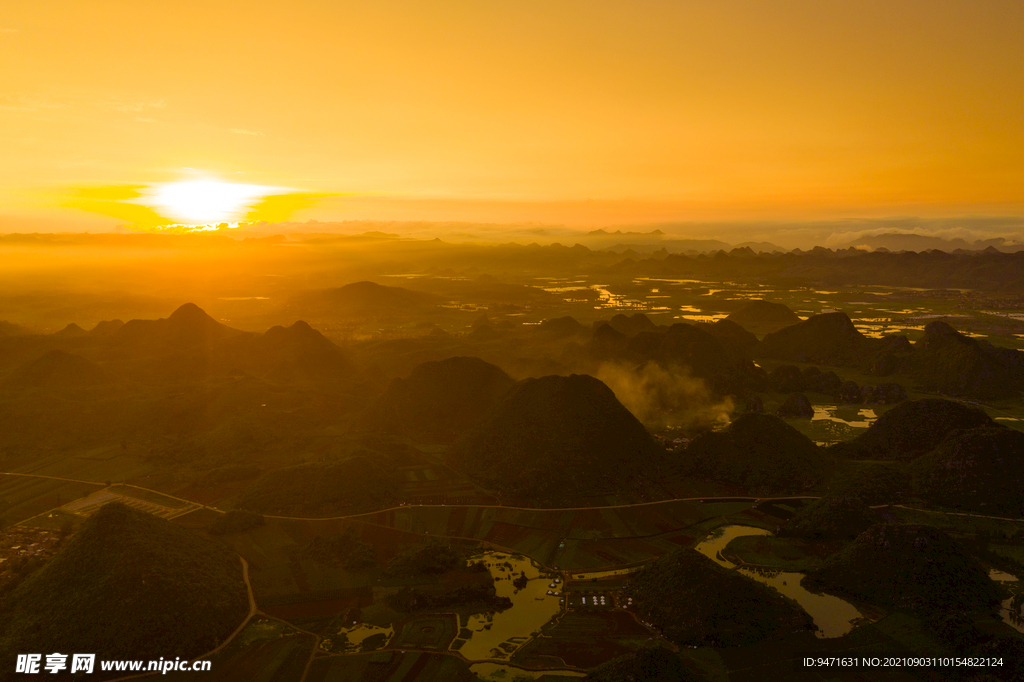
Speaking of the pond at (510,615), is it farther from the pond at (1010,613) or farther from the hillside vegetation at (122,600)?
the pond at (1010,613)

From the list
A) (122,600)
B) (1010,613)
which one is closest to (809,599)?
(1010,613)

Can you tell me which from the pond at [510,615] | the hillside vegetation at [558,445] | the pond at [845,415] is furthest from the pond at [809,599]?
the pond at [845,415]

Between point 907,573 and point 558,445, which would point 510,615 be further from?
point 907,573

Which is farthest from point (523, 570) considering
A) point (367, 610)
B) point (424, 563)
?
point (367, 610)

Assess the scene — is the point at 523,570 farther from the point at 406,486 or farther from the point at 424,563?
the point at 406,486

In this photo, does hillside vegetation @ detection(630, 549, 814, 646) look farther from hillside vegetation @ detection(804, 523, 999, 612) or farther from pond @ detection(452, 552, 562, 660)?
pond @ detection(452, 552, 562, 660)
